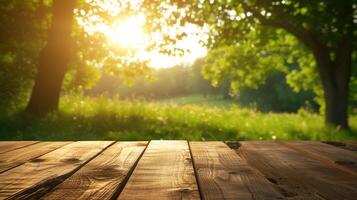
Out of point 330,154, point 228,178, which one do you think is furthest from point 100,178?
point 330,154

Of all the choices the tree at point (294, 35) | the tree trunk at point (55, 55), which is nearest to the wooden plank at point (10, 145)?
the tree trunk at point (55, 55)

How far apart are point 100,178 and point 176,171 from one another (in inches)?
16.3

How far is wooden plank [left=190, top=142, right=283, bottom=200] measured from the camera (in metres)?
1.68

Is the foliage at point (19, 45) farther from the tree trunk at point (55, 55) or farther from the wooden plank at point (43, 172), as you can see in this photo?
the wooden plank at point (43, 172)

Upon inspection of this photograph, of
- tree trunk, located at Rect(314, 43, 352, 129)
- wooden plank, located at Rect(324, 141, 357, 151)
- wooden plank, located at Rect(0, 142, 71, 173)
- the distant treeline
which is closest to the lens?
wooden plank, located at Rect(0, 142, 71, 173)

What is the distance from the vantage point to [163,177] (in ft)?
6.51

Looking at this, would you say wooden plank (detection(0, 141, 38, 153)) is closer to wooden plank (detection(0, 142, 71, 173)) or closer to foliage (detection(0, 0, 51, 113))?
wooden plank (detection(0, 142, 71, 173))

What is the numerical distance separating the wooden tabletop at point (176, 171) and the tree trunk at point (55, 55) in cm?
828

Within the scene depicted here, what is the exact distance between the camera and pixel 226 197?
1.62m

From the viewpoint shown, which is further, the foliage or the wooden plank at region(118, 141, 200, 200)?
the foliage

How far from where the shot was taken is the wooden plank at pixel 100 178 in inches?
66.2

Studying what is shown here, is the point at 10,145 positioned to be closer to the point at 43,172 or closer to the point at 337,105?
the point at 43,172

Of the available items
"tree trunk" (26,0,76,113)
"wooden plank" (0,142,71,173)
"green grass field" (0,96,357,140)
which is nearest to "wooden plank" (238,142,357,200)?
"wooden plank" (0,142,71,173)

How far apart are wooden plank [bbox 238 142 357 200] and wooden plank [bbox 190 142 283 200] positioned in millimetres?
74
